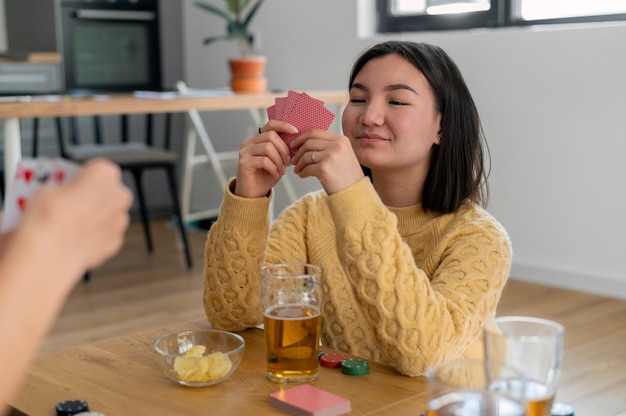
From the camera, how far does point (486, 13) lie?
13.3ft

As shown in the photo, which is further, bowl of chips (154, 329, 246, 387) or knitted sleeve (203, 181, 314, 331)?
knitted sleeve (203, 181, 314, 331)

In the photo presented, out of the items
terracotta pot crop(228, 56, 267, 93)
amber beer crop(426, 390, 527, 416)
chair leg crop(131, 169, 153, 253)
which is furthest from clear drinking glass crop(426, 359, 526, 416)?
chair leg crop(131, 169, 153, 253)

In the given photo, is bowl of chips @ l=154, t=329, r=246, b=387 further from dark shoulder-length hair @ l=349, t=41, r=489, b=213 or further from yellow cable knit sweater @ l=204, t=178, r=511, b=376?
dark shoulder-length hair @ l=349, t=41, r=489, b=213

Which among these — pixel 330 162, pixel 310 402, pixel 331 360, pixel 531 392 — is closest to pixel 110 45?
pixel 330 162

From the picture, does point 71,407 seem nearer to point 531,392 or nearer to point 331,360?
point 331,360

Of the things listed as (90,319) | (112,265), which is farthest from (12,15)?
(90,319)

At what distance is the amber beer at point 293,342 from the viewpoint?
1.10 m

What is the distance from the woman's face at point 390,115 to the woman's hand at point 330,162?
8.4 inches

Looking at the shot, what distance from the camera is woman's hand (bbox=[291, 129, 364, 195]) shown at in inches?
50.0

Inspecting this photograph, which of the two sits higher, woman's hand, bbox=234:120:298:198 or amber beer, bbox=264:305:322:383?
woman's hand, bbox=234:120:298:198

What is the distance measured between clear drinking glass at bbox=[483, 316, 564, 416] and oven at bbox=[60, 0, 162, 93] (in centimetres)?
475

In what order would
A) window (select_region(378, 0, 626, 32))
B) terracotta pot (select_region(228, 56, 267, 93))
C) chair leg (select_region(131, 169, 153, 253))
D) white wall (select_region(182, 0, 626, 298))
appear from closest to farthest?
white wall (select_region(182, 0, 626, 298))
window (select_region(378, 0, 626, 32))
terracotta pot (select_region(228, 56, 267, 93))
chair leg (select_region(131, 169, 153, 253))

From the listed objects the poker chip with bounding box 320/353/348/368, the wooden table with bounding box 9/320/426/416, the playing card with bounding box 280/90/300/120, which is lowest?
the wooden table with bounding box 9/320/426/416

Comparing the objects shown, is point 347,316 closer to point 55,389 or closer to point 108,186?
point 55,389
